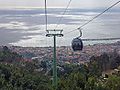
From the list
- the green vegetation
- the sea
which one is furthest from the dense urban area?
the sea

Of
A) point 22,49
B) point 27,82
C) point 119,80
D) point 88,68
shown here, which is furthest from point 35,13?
point 119,80

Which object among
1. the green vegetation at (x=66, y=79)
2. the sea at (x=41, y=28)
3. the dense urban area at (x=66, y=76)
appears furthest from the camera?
the sea at (x=41, y=28)

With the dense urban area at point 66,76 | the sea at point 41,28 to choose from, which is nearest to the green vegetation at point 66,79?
the dense urban area at point 66,76

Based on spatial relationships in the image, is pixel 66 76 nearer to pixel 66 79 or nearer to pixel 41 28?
pixel 66 79

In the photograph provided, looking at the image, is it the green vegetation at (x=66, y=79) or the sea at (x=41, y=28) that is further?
the sea at (x=41, y=28)

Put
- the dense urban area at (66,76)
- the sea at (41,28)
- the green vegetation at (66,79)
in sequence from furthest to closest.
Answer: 1. the sea at (41,28)
2. the dense urban area at (66,76)
3. the green vegetation at (66,79)

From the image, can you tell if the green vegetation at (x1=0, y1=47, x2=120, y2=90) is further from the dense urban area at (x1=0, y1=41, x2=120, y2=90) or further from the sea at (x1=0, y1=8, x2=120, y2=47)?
the sea at (x1=0, y1=8, x2=120, y2=47)

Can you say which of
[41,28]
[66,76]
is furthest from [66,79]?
[41,28]

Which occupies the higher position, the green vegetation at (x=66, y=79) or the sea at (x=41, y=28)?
the sea at (x=41, y=28)

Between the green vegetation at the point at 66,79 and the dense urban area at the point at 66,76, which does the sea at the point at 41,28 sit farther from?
the green vegetation at the point at 66,79

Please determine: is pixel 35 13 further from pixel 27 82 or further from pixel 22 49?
pixel 27 82

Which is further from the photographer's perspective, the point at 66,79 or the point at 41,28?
the point at 41,28
